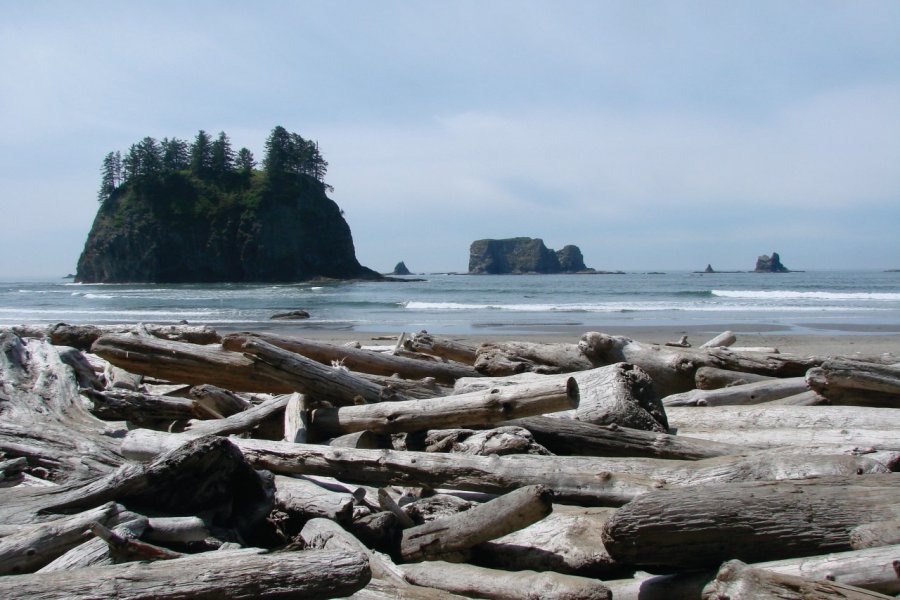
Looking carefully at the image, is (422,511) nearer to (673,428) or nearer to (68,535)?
(68,535)

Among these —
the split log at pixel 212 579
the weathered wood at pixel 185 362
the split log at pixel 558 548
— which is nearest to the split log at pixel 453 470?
the split log at pixel 558 548

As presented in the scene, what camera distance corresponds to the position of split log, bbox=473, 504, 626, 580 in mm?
3166

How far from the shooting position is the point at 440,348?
8867 millimetres

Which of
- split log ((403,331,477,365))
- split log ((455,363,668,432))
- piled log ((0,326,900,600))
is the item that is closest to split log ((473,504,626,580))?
piled log ((0,326,900,600))

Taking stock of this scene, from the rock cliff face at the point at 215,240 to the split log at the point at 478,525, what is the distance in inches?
3182

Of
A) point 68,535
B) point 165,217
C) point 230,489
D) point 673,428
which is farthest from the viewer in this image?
point 165,217

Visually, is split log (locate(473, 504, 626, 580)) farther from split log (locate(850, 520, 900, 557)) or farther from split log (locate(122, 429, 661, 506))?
split log (locate(850, 520, 900, 557))

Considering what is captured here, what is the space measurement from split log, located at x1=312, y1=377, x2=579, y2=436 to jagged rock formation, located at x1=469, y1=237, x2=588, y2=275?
439 feet

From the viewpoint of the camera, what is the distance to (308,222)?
87500mm

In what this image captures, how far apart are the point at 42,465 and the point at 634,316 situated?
2378 cm

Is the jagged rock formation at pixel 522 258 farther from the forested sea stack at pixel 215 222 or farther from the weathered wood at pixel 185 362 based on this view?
the weathered wood at pixel 185 362

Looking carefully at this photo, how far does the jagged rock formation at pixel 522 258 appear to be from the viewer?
13825cm

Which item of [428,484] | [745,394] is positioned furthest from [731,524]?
[745,394]

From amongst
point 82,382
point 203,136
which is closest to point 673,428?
point 82,382
